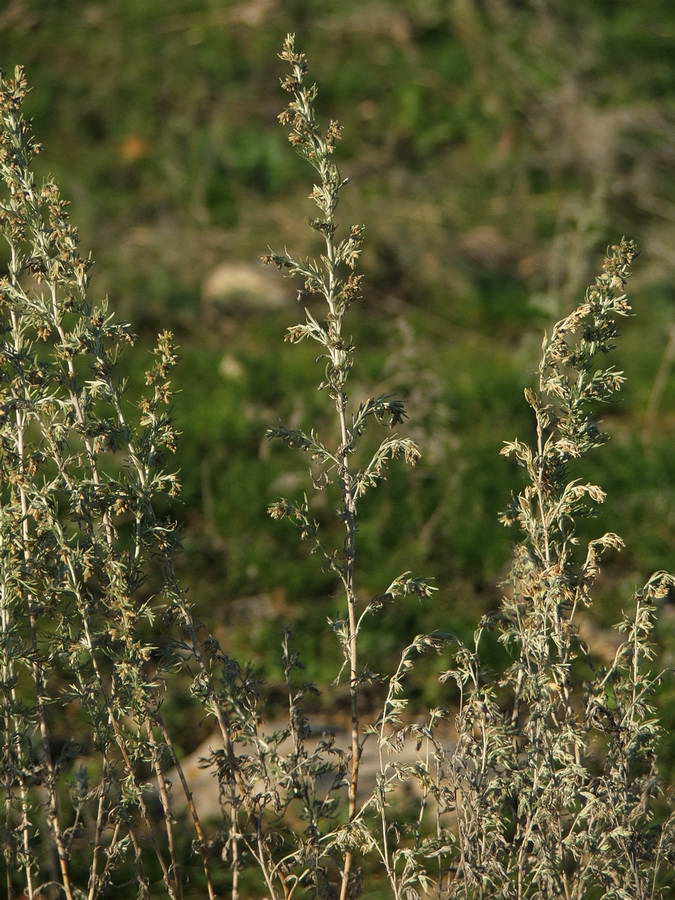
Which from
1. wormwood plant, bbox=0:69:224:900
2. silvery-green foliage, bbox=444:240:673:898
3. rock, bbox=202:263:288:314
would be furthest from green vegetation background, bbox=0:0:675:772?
wormwood plant, bbox=0:69:224:900

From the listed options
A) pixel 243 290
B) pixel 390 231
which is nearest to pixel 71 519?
pixel 243 290

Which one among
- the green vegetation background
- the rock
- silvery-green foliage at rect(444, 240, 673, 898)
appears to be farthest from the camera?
the rock

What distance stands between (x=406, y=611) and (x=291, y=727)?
7.77 feet

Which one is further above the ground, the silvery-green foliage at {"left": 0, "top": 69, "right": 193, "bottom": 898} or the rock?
the rock

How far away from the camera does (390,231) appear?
331 inches

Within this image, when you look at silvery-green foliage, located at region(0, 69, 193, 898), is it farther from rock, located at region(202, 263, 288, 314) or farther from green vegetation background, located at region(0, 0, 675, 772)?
rock, located at region(202, 263, 288, 314)

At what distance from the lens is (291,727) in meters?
2.83

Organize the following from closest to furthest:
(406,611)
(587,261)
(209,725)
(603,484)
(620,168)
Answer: (209,725) → (406,611) → (603,484) → (587,261) → (620,168)

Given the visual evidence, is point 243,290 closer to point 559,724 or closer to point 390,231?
point 390,231

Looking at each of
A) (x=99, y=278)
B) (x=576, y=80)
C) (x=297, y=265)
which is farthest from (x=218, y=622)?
(x=576, y=80)

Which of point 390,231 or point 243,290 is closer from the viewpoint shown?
point 243,290

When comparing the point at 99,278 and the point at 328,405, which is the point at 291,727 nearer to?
the point at 328,405

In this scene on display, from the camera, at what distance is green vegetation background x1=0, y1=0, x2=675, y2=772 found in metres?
5.59

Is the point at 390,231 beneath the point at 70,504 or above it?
above
